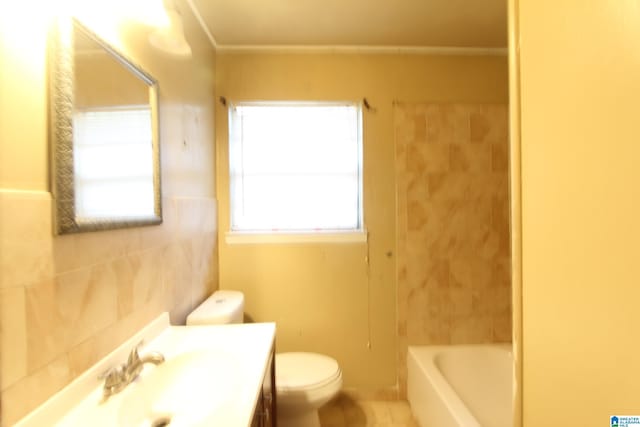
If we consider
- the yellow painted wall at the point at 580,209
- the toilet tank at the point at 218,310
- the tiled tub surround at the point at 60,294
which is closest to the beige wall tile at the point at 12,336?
the tiled tub surround at the point at 60,294

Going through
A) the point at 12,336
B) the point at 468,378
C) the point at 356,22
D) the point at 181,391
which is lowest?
the point at 468,378

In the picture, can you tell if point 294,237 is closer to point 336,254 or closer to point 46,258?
point 336,254

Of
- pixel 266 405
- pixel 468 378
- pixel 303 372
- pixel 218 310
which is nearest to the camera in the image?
pixel 266 405

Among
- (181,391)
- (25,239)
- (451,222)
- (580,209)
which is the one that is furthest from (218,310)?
(451,222)

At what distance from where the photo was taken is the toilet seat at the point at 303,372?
4.91 feet

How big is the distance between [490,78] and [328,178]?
1.34 metres

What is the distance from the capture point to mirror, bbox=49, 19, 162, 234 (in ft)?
2.40

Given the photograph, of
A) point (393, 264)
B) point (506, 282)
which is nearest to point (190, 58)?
point (393, 264)

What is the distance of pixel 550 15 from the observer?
540 millimetres

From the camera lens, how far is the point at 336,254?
2012 millimetres

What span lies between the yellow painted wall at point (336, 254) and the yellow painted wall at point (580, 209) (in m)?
1.42

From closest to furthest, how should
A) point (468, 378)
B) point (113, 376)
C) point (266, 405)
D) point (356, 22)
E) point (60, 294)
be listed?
point (60, 294) → point (113, 376) → point (266, 405) → point (356, 22) → point (468, 378)

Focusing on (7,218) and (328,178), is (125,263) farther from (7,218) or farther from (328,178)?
(328,178)

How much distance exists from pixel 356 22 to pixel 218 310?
1.81m
